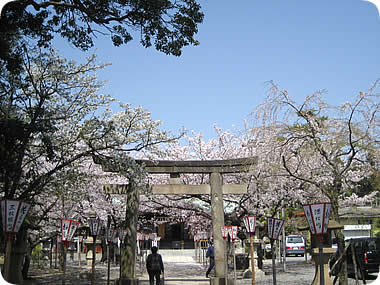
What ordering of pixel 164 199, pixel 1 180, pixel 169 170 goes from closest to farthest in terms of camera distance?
1. pixel 1 180
2. pixel 169 170
3. pixel 164 199

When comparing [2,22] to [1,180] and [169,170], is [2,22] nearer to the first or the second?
[1,180]

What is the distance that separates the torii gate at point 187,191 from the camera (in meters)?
10.7

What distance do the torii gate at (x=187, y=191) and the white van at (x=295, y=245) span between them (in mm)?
17079

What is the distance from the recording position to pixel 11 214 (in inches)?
207

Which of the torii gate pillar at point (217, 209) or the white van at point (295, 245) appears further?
the white van at point (295, 245)

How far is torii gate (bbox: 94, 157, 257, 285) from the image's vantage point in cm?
1066

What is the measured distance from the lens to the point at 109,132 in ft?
25.7

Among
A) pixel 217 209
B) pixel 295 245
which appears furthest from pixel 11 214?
pixel 295 245

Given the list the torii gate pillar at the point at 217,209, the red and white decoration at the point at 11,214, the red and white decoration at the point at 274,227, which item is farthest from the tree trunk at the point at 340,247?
the red and white decoration at the point at 11,214

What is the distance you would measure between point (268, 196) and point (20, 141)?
9.90 m

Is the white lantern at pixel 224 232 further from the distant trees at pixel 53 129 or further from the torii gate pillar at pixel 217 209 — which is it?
the distant trees at pixel 53 129

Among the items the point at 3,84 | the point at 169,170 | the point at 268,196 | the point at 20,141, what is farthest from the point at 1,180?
the point at 268,196

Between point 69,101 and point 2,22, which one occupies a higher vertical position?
point 2,22

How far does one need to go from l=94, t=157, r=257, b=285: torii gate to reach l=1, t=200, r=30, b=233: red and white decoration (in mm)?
5332
